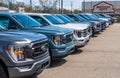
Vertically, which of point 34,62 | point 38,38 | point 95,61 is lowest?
point 95,61

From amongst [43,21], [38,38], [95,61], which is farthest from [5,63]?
[43,21]

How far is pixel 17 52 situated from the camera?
677cm

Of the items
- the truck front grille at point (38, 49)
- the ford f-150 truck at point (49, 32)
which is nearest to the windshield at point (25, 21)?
the ford f-150 truck at point (49, 32)

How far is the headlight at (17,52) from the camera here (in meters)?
6.70

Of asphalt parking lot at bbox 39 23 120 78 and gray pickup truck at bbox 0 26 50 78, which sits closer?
gray pickup truck at bbox 0 26 50 78

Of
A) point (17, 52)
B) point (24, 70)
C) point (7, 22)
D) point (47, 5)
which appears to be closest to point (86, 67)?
point (7, 22)

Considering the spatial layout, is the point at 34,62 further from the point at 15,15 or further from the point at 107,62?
the point at 107,62

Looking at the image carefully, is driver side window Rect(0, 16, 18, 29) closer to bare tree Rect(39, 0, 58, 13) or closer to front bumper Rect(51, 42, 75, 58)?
front bumper Rect(51, 42, 75, 58)

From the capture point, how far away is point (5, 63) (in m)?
6.73

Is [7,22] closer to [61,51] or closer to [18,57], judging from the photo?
[61,51]

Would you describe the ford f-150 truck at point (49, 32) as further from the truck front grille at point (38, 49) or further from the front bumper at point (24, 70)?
the front bumper at point (24, 70)

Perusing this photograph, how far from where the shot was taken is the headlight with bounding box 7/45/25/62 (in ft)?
22.0

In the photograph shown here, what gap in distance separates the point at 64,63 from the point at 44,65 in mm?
3829

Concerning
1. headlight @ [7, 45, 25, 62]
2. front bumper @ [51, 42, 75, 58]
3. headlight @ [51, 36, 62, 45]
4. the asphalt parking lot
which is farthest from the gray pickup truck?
headlight @ [51, 36, 62, 45]
